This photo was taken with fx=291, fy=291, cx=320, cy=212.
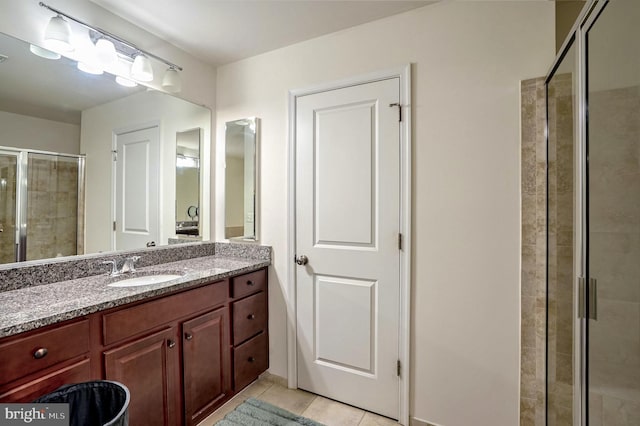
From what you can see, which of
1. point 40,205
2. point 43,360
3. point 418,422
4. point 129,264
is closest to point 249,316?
point 129,264

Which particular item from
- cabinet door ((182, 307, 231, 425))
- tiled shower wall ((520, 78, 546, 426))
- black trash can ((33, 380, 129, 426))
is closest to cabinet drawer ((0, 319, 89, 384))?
black trash can ((33, 380, 129, 426))

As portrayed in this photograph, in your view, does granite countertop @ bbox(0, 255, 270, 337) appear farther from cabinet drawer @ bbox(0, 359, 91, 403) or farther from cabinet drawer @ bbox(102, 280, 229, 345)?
cabinet drawer @ bbox(0, 359, 91, 403)

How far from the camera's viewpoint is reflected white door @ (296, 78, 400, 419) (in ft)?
5.83

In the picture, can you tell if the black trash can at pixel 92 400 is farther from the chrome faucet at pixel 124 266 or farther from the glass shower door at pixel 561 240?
the glass shower door at pixel 561 240

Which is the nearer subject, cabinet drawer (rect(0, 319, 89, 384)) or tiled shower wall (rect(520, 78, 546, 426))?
cabinet drawer (rect(0, 319, 89, 384))

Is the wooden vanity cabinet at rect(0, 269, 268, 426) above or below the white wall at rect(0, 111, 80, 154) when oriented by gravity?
below

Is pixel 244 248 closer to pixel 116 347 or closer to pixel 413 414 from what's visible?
pixel 116 347

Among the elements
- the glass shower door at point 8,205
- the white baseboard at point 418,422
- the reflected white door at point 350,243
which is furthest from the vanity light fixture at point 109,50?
the white baseboard at point 418,422

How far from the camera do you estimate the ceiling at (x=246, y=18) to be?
5.49 ft

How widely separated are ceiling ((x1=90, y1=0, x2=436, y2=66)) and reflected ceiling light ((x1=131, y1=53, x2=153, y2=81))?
217mm

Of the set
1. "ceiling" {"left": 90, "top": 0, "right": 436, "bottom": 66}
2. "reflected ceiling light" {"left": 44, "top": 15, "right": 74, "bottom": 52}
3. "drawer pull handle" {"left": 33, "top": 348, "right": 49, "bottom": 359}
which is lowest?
"drawer pull handle" {"left": 33, "top": 348, "right": 49, "bottom": 359}

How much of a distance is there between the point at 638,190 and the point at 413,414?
1.59 m

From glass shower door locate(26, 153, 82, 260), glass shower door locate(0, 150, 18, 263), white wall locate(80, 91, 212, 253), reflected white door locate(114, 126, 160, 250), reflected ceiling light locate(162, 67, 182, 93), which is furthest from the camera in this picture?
reflected ceiling light locate(162, 67, 182, 93)

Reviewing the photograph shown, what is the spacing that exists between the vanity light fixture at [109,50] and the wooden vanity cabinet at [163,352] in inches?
55.6
